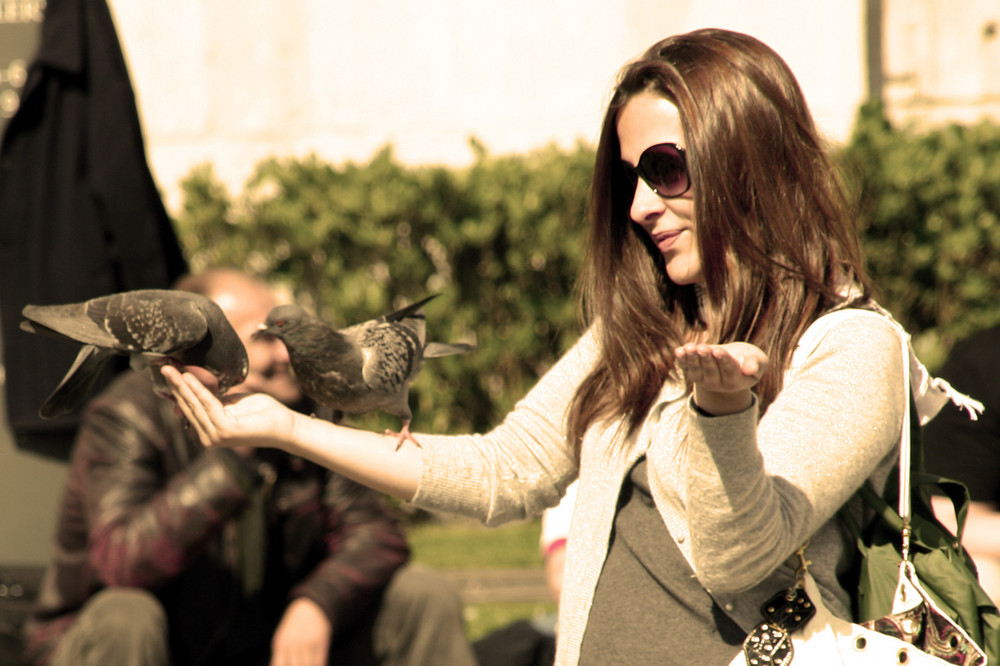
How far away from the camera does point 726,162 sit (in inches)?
75.4

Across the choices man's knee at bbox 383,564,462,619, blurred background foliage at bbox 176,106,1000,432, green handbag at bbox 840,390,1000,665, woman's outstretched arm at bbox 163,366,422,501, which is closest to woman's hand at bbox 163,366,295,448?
woman's outstretched arm at bbox 163,366,422,501

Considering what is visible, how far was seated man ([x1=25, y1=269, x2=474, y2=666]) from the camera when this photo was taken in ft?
11.3

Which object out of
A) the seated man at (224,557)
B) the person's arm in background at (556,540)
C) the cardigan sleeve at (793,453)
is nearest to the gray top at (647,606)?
the cardigan sleeve at (793,453)

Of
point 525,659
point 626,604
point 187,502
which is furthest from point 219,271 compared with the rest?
point 626,604

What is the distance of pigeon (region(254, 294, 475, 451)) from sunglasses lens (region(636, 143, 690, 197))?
0.58m

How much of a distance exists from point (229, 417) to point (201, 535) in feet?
5.08

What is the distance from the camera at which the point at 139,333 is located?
6.96 ft

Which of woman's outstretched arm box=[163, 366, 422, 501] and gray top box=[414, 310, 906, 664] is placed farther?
woman's outstretched arm box=[163, 366, 422, 501]

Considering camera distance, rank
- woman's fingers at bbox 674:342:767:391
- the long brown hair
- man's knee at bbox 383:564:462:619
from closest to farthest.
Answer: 1. woman's fingers at bbox 674:342:767:391
2. the long brown hair
3. man's knee at bbox 383:564:462:619

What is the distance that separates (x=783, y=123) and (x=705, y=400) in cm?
60

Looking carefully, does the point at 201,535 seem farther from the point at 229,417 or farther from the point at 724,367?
the point at 724,367

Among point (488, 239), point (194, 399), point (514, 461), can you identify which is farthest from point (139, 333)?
point (488, 239)

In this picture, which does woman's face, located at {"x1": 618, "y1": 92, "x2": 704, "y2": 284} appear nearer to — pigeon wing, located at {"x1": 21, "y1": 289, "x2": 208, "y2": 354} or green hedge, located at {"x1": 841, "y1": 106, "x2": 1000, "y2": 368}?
pigeon wing, located at {"x1": 21, "y1": 289, "x2": 208, "y2": 354}

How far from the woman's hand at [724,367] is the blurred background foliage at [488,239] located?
4968 mm
